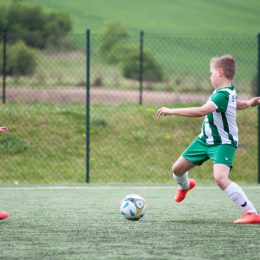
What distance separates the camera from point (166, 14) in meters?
53.2

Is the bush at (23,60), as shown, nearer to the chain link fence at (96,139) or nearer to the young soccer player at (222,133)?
the chain link fence at (96,139)

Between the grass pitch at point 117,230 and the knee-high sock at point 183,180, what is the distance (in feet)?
0.85

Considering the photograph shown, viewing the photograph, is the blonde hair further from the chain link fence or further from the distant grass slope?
the distant grass slope

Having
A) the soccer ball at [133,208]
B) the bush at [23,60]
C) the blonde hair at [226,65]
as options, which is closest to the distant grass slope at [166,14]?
the bush at [23,60]

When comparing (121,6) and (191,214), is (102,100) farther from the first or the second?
(121,6)

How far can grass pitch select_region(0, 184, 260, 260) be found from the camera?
368 centimetres

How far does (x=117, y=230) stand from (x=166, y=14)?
50013mm

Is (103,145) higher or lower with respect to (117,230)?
lower

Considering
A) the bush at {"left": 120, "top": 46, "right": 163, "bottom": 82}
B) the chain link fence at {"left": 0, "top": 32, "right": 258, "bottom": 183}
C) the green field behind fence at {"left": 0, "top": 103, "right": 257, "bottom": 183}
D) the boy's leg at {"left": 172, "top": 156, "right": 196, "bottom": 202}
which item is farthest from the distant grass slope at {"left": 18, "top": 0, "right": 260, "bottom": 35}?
the boy's leg at {"left": 172, "top": 156, "right": 196, "bottom": 202}

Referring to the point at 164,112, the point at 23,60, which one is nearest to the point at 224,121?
the point at 164,112

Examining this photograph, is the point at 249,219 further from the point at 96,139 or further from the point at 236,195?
the point at 96,139

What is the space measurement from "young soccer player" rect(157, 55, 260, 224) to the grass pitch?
25 centimetres

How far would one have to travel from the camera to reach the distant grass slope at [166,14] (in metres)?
49.3

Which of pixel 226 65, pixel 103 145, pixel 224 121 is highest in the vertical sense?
pixel 226 65
